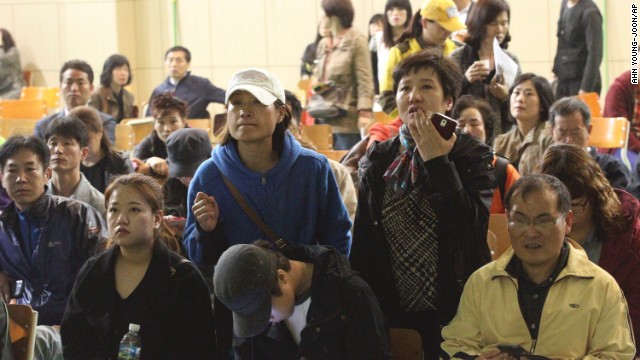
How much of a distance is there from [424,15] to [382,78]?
19.8 inches

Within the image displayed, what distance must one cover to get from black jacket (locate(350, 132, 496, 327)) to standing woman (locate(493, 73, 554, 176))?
208cm

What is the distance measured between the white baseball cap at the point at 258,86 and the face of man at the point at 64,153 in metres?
1.58

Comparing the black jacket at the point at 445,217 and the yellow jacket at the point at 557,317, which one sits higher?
the black jacket at the point at 445,217

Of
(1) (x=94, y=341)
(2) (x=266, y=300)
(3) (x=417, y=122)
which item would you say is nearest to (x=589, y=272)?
(3) (x=417, y=122)

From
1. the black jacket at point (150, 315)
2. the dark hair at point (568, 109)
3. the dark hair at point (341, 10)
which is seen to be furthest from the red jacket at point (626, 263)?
the dark hair at point (341, 10)

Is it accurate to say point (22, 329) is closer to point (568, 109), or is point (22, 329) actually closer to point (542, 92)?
point (568, 109)

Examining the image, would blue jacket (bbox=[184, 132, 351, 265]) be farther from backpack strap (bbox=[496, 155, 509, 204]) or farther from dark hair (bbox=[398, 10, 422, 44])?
dark hair (bbox=[398, 10, 422, 44])

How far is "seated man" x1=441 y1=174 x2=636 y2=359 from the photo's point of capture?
10.3ft

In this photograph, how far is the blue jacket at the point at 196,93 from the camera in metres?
8.70

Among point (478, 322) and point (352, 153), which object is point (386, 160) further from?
point (352, 153)

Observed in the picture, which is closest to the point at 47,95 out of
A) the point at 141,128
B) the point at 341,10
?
the point at 141,128

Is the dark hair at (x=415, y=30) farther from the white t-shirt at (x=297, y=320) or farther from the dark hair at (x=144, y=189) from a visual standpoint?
the white t-shirt at (x=297, y=320)

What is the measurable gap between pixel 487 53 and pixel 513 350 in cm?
285

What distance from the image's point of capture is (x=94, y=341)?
3.60m
